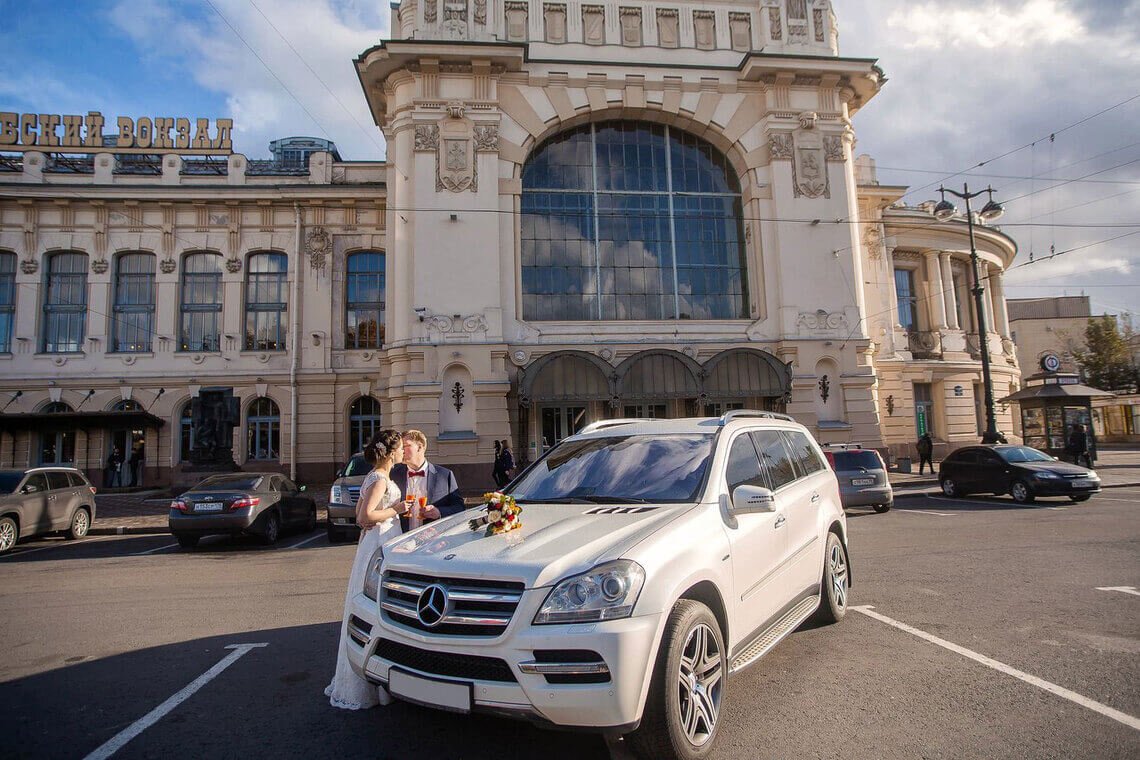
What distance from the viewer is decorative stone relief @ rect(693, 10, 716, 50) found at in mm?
24375

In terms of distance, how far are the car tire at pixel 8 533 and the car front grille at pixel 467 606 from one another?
12.8m

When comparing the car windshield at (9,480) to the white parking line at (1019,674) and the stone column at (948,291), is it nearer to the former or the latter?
the white parking line at (1019,674)

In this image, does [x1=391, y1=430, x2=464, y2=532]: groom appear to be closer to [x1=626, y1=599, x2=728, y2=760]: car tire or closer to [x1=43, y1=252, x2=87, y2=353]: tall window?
[x1=626, y1=599, x2=728, y2=760]: car tire

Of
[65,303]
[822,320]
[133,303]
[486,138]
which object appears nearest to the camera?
[486,138]

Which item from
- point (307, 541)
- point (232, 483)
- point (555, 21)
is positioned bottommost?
point (307, 541)

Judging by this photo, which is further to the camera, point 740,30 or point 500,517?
point 740,30

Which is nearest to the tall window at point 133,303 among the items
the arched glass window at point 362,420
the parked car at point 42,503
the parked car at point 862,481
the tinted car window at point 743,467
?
the arched glass window at point 362,420

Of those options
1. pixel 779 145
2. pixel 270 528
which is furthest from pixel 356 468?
pixel 779 145

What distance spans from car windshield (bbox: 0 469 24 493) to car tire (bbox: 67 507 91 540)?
1.44 metres

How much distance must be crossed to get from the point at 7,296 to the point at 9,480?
20.9 metres

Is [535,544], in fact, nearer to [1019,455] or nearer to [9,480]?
[9,480]

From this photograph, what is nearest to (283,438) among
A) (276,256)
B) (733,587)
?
(276,256)

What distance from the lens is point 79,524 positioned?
1358 centimetres

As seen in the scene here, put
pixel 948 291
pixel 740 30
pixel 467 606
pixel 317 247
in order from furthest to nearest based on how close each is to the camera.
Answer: pixel 948 291 < pixel 317 247 < pixel 740 30 < pixel 467 606
